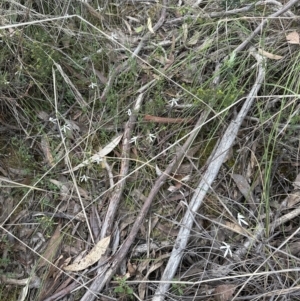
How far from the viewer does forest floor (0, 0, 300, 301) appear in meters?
1.61

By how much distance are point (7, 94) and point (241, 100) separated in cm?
102

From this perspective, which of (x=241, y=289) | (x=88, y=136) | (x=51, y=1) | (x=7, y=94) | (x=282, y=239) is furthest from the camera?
(x=51, y=1)

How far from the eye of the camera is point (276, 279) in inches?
60.2

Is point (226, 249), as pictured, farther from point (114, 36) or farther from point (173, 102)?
point (114, 36)

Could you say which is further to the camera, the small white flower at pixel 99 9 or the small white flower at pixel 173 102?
the small white flower at pixel 99 9

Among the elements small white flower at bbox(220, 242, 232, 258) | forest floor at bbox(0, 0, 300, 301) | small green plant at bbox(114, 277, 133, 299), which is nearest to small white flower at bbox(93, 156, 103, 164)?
forest floor at bbox(0, 0, 300, 301)

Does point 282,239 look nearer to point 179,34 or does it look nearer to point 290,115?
point 290,115

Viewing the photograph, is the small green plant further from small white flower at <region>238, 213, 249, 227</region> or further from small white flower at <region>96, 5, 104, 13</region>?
small white flower at <region>96, 5, 104, 13</region>

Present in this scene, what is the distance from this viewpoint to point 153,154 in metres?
1.81

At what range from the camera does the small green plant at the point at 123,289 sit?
5.08 ft

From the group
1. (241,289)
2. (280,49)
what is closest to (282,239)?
(241,289)

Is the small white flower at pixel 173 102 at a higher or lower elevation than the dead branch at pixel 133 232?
higher

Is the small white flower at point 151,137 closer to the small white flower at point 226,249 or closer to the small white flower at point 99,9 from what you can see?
the small white flower at point 226,249

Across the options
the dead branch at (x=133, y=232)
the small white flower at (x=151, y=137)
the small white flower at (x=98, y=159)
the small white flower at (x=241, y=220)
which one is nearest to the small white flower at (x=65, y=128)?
the small white flower at (x=98, y=159)
